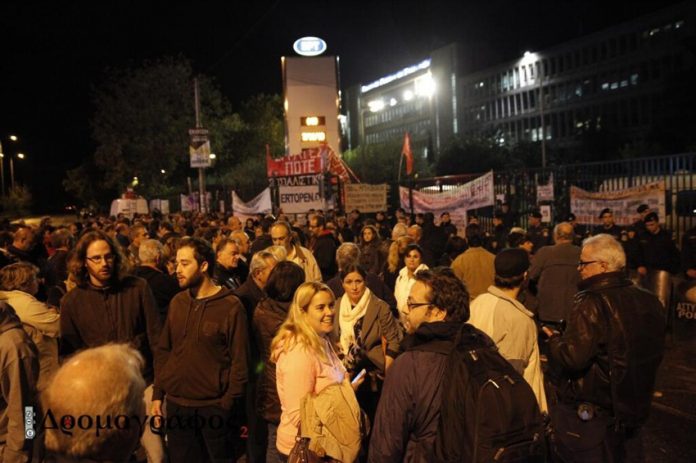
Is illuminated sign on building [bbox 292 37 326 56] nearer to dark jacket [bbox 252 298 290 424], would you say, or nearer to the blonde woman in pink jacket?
dark jacket [bbox 252 298 290 424]

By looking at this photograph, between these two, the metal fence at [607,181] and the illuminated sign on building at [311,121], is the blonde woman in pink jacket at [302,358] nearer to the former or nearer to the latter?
the metal fence at [607,181]

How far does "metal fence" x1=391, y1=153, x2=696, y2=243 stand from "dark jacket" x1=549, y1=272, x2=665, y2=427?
8167 millimetres

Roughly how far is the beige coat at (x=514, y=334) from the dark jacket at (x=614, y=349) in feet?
0.47

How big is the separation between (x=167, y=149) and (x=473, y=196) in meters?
33.9

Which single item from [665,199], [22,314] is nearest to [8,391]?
[22,314]

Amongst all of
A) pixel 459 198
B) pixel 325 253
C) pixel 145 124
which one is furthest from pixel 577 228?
pixel 145 124

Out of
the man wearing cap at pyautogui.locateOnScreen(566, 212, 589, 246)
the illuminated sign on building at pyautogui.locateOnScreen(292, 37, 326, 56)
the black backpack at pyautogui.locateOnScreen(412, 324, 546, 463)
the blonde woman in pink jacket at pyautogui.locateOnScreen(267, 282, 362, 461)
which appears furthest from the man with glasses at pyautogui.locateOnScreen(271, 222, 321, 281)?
the illuminated sign on building at pyautogui.locateOnScreen(292, 37, 326, 56)

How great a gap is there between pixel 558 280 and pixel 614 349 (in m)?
3.80

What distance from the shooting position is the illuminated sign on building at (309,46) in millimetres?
41688

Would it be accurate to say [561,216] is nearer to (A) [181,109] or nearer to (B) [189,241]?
(B) [189,241]

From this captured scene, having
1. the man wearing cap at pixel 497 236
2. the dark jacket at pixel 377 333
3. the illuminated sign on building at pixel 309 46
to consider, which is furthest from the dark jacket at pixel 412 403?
the illuminated sign on building at pixel 309 46

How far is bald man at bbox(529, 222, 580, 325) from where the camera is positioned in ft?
24.4

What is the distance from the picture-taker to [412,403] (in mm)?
3055

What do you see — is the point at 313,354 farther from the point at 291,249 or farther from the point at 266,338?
the point at 291,249
